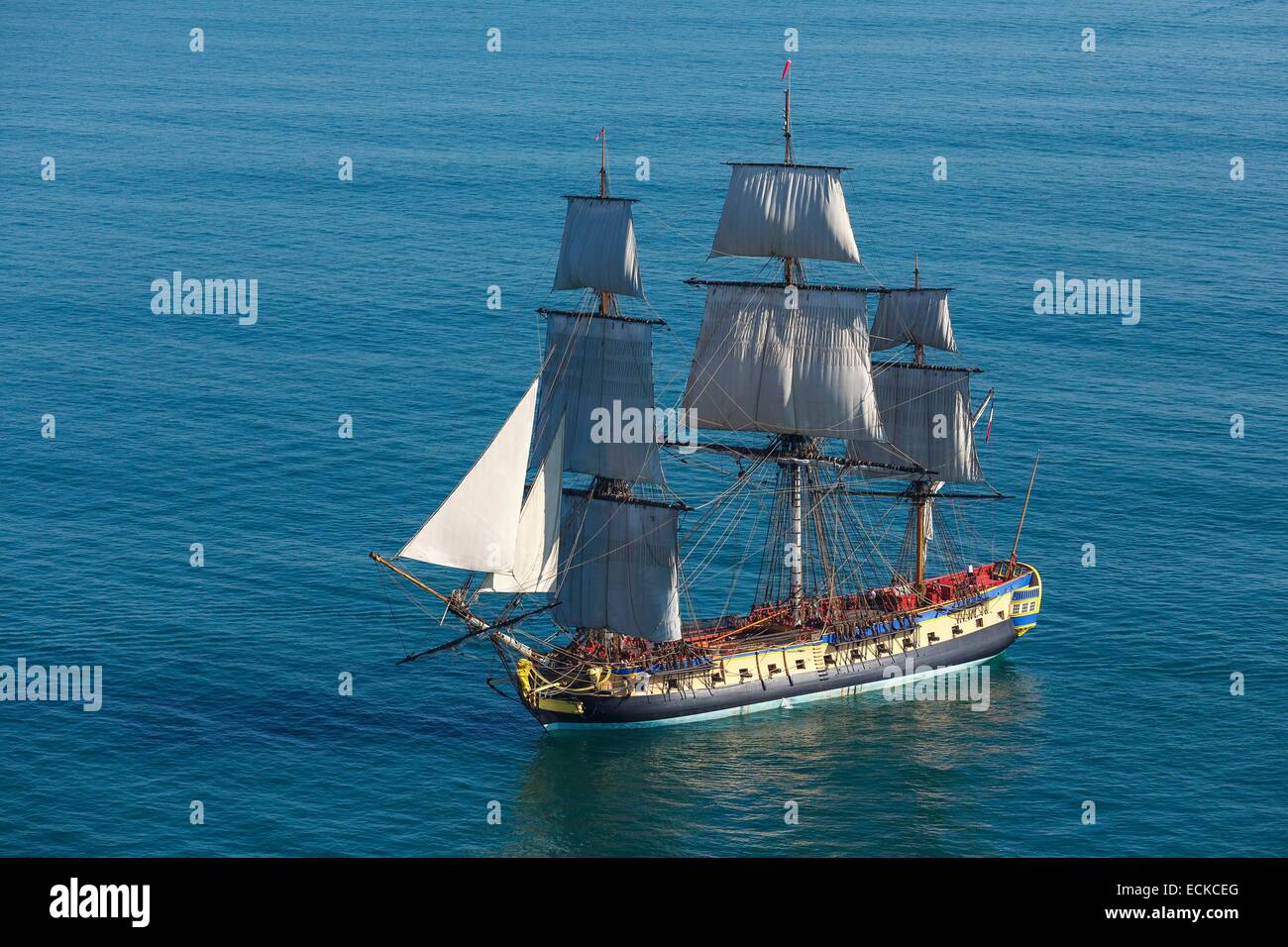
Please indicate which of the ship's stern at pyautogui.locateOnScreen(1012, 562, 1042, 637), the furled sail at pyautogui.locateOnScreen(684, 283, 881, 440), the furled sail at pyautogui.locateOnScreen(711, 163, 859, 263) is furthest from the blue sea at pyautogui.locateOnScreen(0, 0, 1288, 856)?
the furled sail at pyautogui.locateOnScreen(711, 163, 859, 263)

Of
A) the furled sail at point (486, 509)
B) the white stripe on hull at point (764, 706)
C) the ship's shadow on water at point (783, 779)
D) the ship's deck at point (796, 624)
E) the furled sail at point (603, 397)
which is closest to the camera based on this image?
the ship's shadow on water at point (783, 779)

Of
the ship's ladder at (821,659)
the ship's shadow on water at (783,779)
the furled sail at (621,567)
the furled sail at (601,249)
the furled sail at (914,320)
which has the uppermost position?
the furled sail at (601,249)

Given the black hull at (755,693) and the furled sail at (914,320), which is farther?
the furled sail at (914,320)

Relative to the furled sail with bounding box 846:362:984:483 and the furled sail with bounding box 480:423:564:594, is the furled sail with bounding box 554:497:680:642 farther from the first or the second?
the furled sail with bounding box 846:362:984:483

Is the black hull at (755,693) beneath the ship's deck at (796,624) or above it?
beneath

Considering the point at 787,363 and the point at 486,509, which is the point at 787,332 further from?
the point at 486,509

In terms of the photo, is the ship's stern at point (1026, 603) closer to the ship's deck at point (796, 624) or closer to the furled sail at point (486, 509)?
the ship's deck at point (796, 624)

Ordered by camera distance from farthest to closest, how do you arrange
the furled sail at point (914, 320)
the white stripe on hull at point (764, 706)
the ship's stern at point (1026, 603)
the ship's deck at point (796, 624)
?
the furled sail at point (914, 320) < the ship's stern at point (1026, 603) < the ship's deck at point (796, 624) < the white stripe on hull at point (764, 706)

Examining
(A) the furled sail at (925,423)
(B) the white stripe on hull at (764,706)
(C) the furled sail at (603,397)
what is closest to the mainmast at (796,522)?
(B) the white stripe on hull at (764,706)
